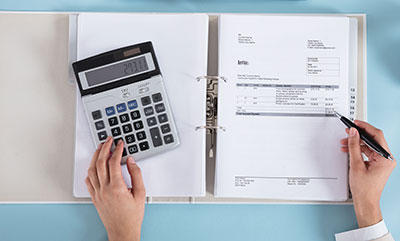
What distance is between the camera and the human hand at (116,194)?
62 centimetres

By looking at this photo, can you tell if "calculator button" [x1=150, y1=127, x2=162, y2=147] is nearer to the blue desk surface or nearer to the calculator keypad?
the calculator keypad

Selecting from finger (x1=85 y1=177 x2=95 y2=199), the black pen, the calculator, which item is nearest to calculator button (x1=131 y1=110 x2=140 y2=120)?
the calculator

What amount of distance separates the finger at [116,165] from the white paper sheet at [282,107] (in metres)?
0.18

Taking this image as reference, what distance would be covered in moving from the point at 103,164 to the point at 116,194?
59mm

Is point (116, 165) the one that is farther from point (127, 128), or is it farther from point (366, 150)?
point (366, 150)

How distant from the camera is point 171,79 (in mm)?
666

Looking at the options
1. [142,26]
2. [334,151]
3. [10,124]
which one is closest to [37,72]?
[10,124]

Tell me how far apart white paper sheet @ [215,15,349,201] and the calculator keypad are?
11 cm

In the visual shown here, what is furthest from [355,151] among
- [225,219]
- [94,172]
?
[94,172]

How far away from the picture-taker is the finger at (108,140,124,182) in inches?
24.3

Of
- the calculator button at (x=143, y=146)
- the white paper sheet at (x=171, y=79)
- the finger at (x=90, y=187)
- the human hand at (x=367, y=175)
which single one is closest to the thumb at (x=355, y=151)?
the human hand at (x=367, y=175)

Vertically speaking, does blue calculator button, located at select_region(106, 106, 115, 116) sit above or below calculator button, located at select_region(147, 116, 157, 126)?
above

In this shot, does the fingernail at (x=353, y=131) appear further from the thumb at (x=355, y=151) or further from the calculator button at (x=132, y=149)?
the calculator button at (x=132, y=149)

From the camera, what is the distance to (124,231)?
2.05 feet
